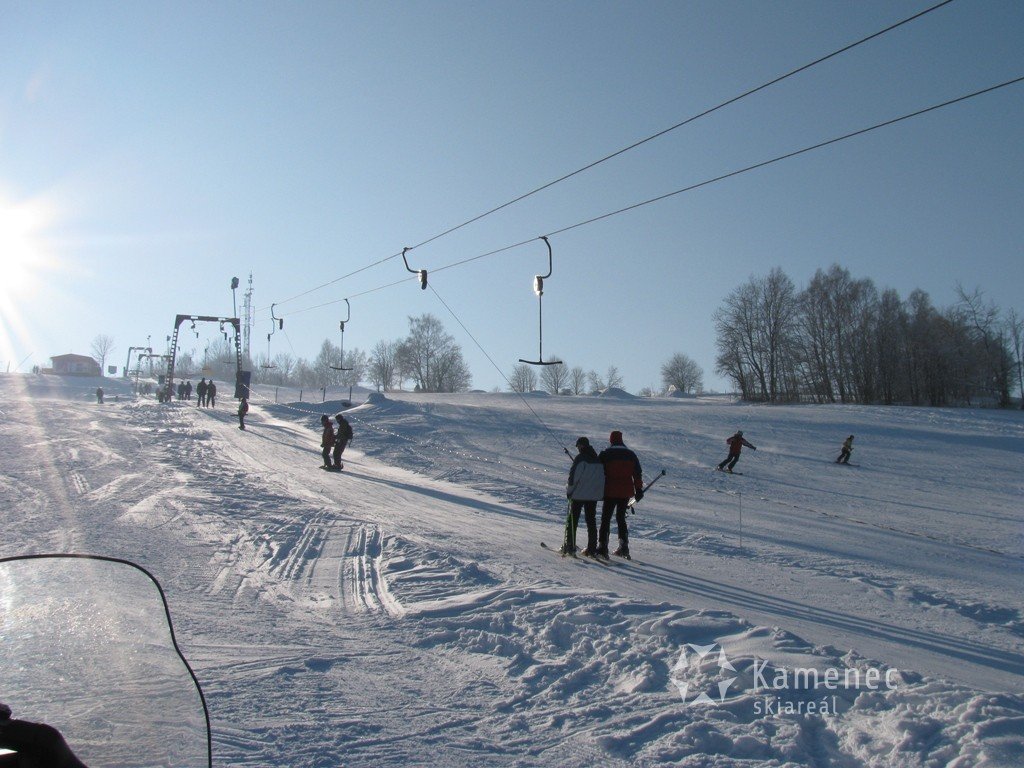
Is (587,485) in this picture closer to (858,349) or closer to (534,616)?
(534,616)

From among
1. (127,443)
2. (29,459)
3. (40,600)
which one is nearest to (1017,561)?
(40,600)

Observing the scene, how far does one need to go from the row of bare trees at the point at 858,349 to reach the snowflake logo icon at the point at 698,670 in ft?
232

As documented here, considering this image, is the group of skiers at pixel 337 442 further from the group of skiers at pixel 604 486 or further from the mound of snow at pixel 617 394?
the mound of snow at pixel 617 394

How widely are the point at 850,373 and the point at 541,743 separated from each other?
80.1 m

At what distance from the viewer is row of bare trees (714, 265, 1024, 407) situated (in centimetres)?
6969

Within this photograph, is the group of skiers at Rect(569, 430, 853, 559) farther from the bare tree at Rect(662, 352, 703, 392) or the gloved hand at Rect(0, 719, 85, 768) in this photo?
the bare tree at Rect(662, 352, 703, 392)

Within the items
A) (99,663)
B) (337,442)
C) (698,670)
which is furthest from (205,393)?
(99,663)

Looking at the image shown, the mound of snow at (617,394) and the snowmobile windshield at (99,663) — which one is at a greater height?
the mound of snow at (617,394)

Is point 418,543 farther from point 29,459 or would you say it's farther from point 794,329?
point 794,329

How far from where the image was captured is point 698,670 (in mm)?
5484

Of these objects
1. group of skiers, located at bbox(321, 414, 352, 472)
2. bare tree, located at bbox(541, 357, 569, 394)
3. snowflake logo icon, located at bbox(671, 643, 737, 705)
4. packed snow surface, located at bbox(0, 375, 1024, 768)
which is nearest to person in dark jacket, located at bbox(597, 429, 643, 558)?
packed snow surface, located at bbox(0, 375, 1024, 768)

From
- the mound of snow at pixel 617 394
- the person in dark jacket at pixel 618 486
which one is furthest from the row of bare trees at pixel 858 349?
the person in dark jacket at pixel 618 486

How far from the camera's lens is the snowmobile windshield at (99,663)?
2.68m

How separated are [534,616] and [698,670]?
74.6 inches
